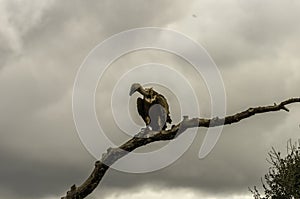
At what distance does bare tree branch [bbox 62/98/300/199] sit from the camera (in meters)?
16.7

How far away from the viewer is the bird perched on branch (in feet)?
59.7

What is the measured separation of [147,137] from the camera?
55.9 feet

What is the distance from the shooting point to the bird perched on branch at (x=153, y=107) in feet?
59.7

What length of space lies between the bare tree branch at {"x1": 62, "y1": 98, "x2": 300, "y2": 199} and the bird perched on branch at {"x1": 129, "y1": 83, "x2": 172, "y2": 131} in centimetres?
76

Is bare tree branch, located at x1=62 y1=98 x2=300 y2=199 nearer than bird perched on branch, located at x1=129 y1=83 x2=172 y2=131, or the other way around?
bare tree branch, located at x1=62 y1=98 x2=300 y2=199

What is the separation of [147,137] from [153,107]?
1433 millimetres

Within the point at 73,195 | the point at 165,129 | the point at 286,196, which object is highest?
the point at 286,196

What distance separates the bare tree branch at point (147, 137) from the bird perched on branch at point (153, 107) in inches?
29.7

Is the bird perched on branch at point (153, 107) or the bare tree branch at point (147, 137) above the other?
the bird perched on branch at point (153, 107)

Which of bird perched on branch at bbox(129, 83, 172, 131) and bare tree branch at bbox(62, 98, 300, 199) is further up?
bird perched on branch at bbox(129, 83, 172, 131)

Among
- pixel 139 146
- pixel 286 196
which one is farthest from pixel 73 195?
pixel 286 196

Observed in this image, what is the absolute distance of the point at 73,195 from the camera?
17953 mm

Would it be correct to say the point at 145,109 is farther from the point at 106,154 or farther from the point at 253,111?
the point at 253,111

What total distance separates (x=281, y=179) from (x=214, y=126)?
110ft
